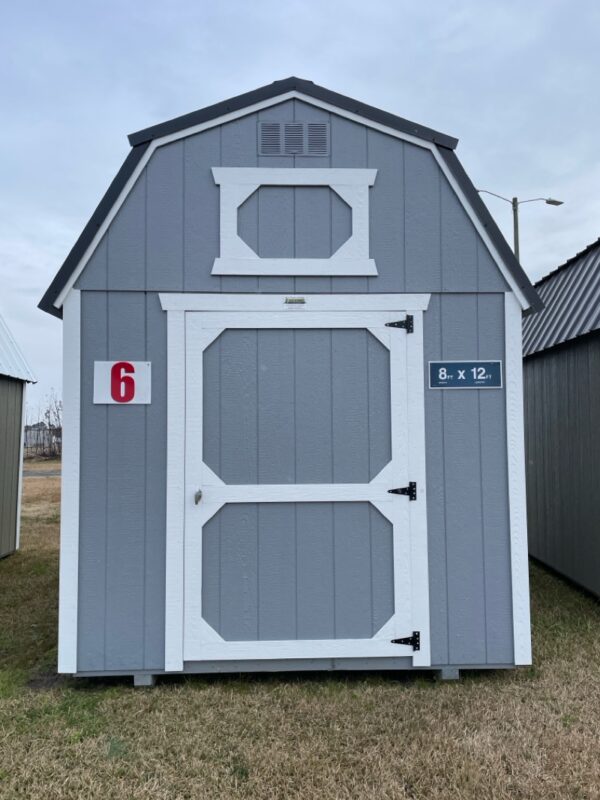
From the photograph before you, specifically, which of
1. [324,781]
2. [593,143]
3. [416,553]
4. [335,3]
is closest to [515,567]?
[416,553]

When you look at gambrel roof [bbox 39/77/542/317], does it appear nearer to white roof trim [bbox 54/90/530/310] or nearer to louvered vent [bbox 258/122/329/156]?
white roof trim [bbox 54/90/530/310]

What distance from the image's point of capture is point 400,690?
10.6ft

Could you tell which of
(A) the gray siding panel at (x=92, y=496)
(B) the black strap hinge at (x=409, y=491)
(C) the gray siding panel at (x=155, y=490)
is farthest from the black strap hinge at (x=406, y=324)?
(A) the gray siding panel at (x=92, y=496)

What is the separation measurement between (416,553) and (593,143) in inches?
472

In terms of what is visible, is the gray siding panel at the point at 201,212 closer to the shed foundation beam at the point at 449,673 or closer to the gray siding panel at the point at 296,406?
the gray siding panel at the point at 296,406

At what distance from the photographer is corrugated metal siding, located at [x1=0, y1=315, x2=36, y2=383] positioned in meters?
6.91

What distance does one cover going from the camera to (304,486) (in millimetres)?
3338

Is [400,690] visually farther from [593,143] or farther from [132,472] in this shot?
[593,143]

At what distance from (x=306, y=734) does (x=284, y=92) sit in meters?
3.74

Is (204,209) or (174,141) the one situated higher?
(174,141)

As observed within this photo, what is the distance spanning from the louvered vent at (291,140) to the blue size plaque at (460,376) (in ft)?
5.11

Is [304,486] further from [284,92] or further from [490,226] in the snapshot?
[284,92]

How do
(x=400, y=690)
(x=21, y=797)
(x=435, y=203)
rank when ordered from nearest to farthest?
(x=21, y=797), (x=400, y=690), (x=435, y=203)

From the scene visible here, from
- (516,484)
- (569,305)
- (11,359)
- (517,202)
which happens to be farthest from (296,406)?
(517,202)
